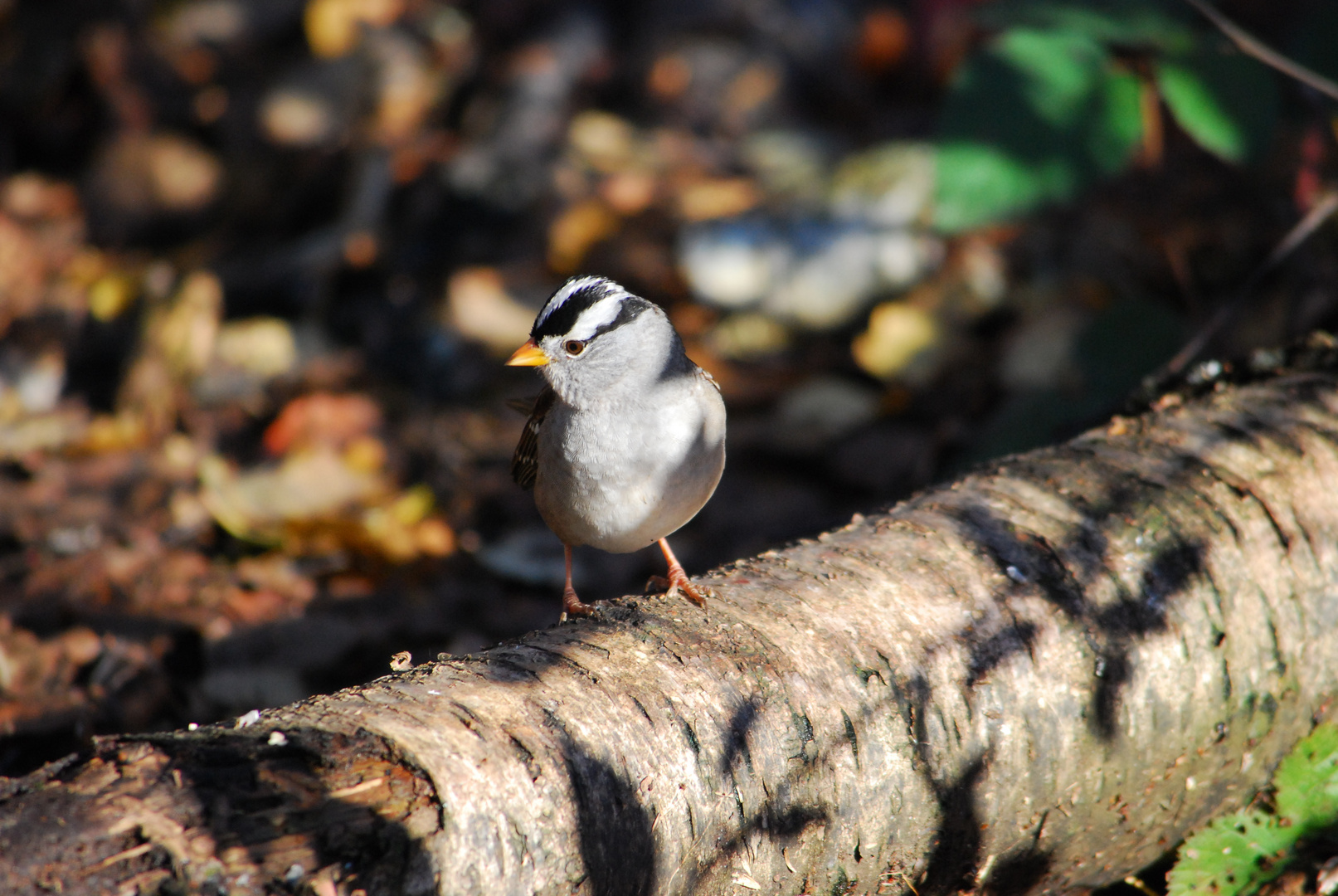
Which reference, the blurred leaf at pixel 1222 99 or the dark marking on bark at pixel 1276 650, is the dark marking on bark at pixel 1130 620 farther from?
the blurred leaf at pixel 1222 99

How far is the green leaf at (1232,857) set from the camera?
232 cm

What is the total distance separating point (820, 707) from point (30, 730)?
8.06 feet

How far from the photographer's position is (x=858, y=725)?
2.20 metres

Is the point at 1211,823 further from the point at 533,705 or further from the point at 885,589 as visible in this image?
the point at 533,705

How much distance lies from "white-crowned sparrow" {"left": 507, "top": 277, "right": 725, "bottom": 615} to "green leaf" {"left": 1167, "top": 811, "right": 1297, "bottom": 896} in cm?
134

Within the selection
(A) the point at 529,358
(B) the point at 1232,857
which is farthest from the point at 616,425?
(B) the point at 1232,857

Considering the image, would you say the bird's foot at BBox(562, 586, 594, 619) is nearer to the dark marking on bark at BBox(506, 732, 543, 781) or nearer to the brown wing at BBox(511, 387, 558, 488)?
the brown wing at BBox(511, 387, 558, 488)

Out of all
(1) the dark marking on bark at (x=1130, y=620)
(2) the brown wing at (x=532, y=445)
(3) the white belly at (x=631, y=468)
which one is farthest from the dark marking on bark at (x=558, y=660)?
(1) the dark marking on bark at (x=1130, y=620)

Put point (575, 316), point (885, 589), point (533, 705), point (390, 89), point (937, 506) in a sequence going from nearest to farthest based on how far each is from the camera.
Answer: point (533, 705) < point (885, 589) < point (937, 506) < point (575, 316) < point (390, 89)

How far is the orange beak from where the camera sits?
9.96 feet

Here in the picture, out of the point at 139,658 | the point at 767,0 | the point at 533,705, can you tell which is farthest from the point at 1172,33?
the point at 767,0

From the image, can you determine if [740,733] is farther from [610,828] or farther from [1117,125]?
[1117,125]

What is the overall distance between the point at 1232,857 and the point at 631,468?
Answer: 1721 millimetres

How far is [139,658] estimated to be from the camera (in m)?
3.55
